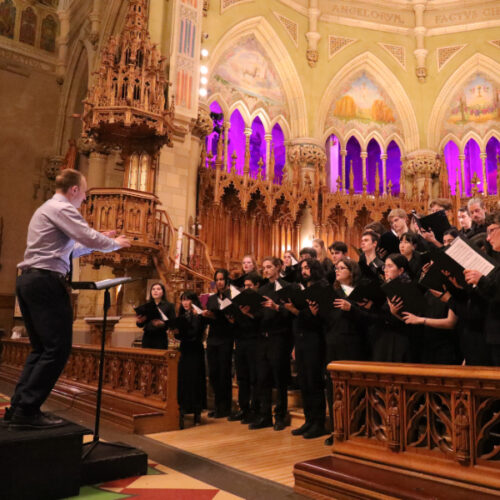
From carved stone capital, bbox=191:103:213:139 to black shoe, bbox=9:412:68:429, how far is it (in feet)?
32.5

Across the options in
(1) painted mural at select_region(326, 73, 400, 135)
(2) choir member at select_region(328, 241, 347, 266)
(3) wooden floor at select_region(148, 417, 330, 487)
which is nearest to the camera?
(3) wooden floor at select_region(148, 417, 330, 487)

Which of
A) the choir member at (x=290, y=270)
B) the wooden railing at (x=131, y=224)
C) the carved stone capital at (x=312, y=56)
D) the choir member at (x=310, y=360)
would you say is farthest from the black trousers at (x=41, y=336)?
the carved stone capital at (x=312, y=56)

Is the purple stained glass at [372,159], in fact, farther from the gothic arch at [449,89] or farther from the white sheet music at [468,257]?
the white sheet music at [468,257]

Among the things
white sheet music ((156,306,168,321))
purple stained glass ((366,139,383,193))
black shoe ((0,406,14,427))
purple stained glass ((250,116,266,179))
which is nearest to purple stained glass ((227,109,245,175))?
purple stained glass ((250,116,266,179))

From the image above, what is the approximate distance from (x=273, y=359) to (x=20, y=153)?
12735mm

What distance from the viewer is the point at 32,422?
275 centimetres

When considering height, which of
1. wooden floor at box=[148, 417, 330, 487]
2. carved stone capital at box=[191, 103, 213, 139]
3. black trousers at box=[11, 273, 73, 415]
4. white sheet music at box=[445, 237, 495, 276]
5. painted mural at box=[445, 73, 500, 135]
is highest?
painted mural at box=[445, 73, 500, 135]

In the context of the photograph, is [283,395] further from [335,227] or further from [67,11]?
[67,11]

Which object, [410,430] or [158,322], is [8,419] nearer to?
[410,430]

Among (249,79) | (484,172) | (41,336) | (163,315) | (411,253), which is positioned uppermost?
(249,79)

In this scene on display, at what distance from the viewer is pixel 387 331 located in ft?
12.2

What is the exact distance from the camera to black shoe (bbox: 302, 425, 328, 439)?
13.9ft

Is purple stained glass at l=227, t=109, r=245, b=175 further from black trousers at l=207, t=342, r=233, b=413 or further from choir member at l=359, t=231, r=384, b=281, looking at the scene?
choir member at l=359, t=231, r=384, b=281

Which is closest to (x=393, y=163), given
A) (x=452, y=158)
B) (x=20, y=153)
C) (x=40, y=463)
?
(x=452, y=158)
